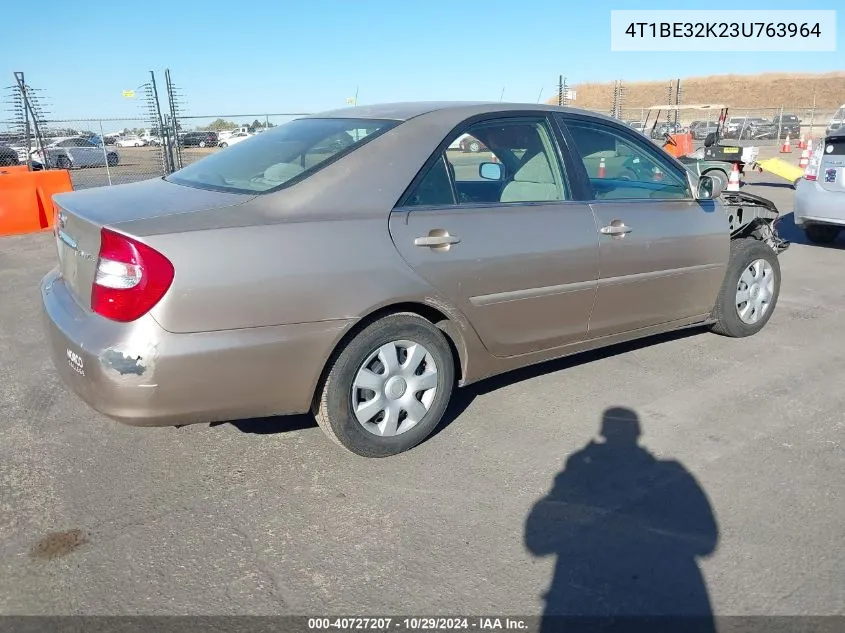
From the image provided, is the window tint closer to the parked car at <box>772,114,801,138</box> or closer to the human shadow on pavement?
the human shadow on pavement

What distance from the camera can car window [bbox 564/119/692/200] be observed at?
13.1ft

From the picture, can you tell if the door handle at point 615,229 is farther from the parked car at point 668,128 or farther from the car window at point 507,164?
the parked car at point 668,128

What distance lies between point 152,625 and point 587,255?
267cm

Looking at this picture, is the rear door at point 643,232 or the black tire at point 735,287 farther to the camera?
the black tire at point 735,287

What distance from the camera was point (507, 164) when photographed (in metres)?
3.87

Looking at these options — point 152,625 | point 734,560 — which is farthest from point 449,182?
point 152,625

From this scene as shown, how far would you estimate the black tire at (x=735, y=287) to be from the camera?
480 cm

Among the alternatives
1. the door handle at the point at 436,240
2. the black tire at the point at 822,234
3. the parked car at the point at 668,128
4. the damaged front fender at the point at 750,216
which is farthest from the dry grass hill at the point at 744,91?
the door handle at the point at 436,240

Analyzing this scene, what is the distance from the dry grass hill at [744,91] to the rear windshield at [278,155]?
2811 inches

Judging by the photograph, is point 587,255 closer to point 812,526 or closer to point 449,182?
point 449,182

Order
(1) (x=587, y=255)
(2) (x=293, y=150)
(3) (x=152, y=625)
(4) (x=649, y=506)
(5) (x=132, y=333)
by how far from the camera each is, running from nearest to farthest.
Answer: (3) (x=152, y=625) < (5) (x=132, y=333) < (4) (x=649, y=506) < (2) (x=293, y=150) < (1) (x=587, y=255)

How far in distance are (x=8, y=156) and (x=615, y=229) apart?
55.3 ft

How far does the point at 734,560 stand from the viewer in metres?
2.52

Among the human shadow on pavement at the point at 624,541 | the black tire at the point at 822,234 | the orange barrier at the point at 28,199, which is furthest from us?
the orange barrier at the point at 28,199
